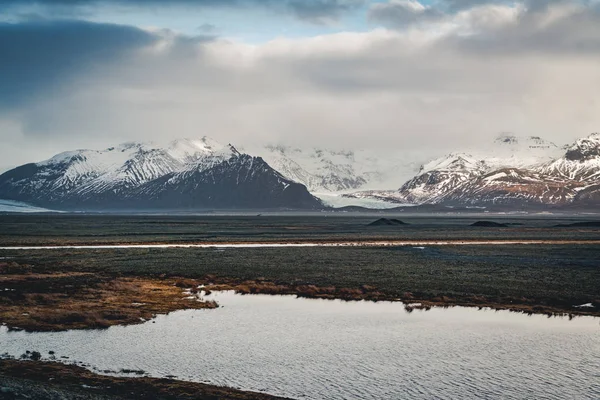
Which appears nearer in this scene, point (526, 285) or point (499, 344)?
point (499, 344)

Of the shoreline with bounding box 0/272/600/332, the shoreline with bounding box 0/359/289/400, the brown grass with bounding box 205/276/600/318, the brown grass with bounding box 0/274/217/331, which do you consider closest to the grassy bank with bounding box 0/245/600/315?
the brown grass with bounding box 205/276/600/318

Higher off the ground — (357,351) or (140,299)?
(140,299)

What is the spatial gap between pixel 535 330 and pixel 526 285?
20355 millimetres

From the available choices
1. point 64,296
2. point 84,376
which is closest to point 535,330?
point 84,376

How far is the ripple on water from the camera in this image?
92.6ft

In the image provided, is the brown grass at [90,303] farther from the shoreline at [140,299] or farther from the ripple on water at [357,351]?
the ripple on water at [357,351]

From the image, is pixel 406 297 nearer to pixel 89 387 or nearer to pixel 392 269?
pixel 392 269

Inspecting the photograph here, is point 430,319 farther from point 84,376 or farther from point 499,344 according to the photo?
point 84,376

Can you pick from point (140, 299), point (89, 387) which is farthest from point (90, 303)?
point (89, 387)

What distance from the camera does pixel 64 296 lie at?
5047 cm

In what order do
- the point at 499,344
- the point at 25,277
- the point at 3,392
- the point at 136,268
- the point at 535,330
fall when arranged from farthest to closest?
the point at 136,268, the point at 25,277, the point at 535,330, the point at 499,344, the point at 3,392

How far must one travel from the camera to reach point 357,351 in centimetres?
3447

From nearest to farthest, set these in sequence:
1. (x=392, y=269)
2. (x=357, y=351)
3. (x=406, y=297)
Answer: (x=357, y=351) → (x=406, y=297) → (x=392, y=269)

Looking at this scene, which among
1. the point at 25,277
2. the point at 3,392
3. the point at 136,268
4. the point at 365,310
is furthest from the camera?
the point at 136,268
